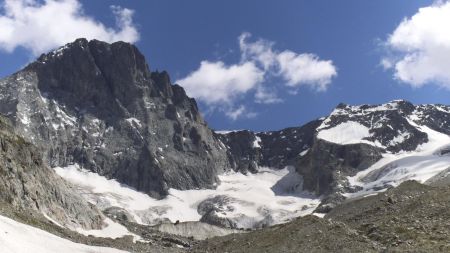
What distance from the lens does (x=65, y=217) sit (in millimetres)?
159750

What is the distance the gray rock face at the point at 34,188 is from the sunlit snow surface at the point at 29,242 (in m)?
54.1

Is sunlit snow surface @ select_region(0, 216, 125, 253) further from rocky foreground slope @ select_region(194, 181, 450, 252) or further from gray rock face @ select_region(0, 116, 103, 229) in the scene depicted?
gray rock face @ select_region(0, 116, 103, 229)

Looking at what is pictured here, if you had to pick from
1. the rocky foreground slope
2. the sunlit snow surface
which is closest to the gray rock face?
the sunlit snow surface

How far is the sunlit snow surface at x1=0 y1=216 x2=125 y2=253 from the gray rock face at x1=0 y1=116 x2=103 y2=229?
177ft

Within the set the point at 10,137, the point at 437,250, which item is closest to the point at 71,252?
the point at 437,250

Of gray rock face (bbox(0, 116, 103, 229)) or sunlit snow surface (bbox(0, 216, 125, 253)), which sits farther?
gray rock face (bbox(0, 116, 103, 229))

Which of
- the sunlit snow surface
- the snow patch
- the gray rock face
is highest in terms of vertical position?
the gray rock face

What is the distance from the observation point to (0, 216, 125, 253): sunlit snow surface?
60.6 metres

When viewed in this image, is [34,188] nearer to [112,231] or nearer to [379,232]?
[112,231]

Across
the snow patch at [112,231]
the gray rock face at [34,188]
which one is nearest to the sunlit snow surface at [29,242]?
the gray rock face at [34,188]

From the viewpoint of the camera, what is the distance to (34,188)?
147250 mm

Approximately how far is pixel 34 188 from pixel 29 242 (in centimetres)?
8431

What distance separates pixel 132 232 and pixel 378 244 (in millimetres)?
136733

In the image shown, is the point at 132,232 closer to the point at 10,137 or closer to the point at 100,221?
the point at 100,221
